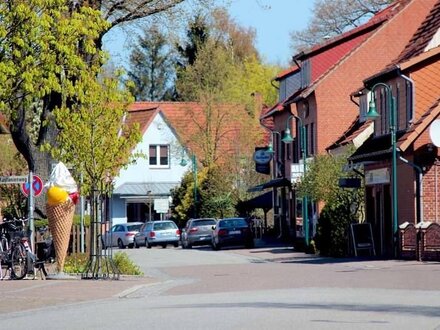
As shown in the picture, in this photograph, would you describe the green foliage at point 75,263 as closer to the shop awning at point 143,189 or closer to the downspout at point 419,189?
the downspout at point 419,189

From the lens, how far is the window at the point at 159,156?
84188mm

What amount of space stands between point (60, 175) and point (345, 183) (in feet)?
38.7

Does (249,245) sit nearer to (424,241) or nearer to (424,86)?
(424,86)

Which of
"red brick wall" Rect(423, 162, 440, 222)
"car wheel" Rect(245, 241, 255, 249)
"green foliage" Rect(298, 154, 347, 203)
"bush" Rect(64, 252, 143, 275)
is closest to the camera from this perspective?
"bush" Rect(64, 252, 143, 275)

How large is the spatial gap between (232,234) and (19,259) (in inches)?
1059

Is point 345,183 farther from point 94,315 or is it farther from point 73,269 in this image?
point 94,315

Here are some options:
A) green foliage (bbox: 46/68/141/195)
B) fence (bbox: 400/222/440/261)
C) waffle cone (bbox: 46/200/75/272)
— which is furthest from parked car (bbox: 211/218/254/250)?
waffle cone (bbox: 46/200/75/272)

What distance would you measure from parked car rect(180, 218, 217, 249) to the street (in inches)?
987

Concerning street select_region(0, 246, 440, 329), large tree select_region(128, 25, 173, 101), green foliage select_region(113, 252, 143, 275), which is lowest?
street select_region(0, 246, 440, 329)

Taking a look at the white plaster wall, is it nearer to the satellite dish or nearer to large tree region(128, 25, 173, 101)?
large tree region(128, 25, 173, 101)

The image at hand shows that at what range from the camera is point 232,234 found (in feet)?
182

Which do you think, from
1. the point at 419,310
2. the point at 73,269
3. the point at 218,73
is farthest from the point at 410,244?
the point at 218,73

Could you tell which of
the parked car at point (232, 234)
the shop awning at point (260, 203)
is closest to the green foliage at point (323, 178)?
the parked car at point (232, 234)

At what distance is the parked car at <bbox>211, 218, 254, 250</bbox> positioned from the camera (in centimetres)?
5525
